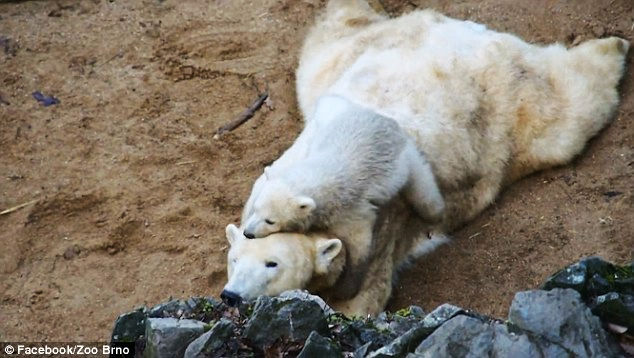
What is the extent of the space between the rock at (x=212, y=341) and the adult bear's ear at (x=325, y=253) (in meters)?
1.58

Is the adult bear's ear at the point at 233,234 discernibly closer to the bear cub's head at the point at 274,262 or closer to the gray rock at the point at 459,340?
the bear cub's head at the point at 274,262

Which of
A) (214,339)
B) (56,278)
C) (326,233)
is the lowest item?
(56,278)

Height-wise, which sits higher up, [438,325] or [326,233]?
[438,325]

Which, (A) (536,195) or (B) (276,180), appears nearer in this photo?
(B) (276,180)

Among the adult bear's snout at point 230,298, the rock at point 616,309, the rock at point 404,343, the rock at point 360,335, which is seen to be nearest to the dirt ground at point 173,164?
the adult bear's snout at point 230,298

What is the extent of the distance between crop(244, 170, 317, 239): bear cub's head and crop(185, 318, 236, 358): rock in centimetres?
151

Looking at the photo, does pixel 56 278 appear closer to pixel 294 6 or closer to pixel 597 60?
pixel 294 6

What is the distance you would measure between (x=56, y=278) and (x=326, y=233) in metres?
2.09

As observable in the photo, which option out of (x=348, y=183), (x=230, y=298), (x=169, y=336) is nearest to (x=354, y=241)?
(x=348, y=183)

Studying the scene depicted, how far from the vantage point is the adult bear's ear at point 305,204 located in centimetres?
749

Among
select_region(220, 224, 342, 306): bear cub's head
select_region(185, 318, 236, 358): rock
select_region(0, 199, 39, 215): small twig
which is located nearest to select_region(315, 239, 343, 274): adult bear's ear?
select_region(220, 224, 342, 306): bear cub's head

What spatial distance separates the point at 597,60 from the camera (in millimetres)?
9180

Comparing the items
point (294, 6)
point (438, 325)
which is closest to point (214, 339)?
point (438, 325)

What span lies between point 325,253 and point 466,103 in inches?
78.4
